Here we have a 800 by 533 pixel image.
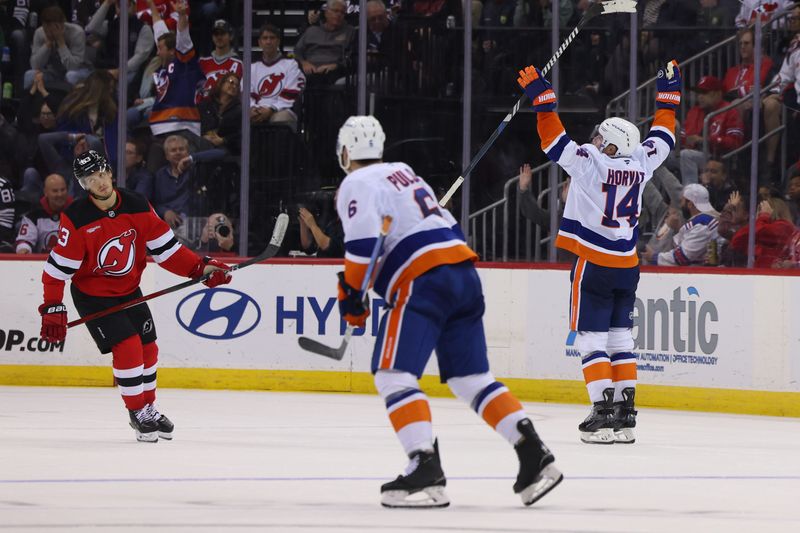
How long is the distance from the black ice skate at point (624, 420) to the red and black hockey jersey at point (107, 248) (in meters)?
1.96

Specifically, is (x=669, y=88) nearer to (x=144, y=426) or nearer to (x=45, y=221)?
(x=144, y=426)

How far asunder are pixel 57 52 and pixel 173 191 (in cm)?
143

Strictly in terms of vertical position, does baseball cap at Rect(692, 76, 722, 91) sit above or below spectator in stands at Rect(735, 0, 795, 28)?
below

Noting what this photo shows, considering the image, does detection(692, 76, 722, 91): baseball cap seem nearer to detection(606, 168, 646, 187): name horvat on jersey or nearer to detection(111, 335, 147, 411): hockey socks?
detection(606, 168, 646, 187): name horvat on jersey

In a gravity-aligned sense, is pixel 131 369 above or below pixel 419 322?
below

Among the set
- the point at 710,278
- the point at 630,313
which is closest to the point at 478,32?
the point at 710,278

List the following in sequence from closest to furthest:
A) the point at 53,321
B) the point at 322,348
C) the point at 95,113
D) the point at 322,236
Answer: the point at 322,348, the point at 53,321, the point at 322,236, the point at 95,113

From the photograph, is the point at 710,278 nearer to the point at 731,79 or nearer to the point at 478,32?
the point at 731,79

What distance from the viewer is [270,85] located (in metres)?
9.59

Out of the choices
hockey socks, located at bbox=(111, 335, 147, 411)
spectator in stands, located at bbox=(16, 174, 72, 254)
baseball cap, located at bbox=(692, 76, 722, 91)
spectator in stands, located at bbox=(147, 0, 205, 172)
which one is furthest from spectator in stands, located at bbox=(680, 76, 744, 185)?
spectator in stands, located at bbox=(16, 174, 72, 254)

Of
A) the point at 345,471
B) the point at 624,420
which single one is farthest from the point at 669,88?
the point at 345,471

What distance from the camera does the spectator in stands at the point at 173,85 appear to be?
966 cm

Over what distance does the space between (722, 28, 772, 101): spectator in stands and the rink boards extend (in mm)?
1266

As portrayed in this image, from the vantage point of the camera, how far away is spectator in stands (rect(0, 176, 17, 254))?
9.36 m
